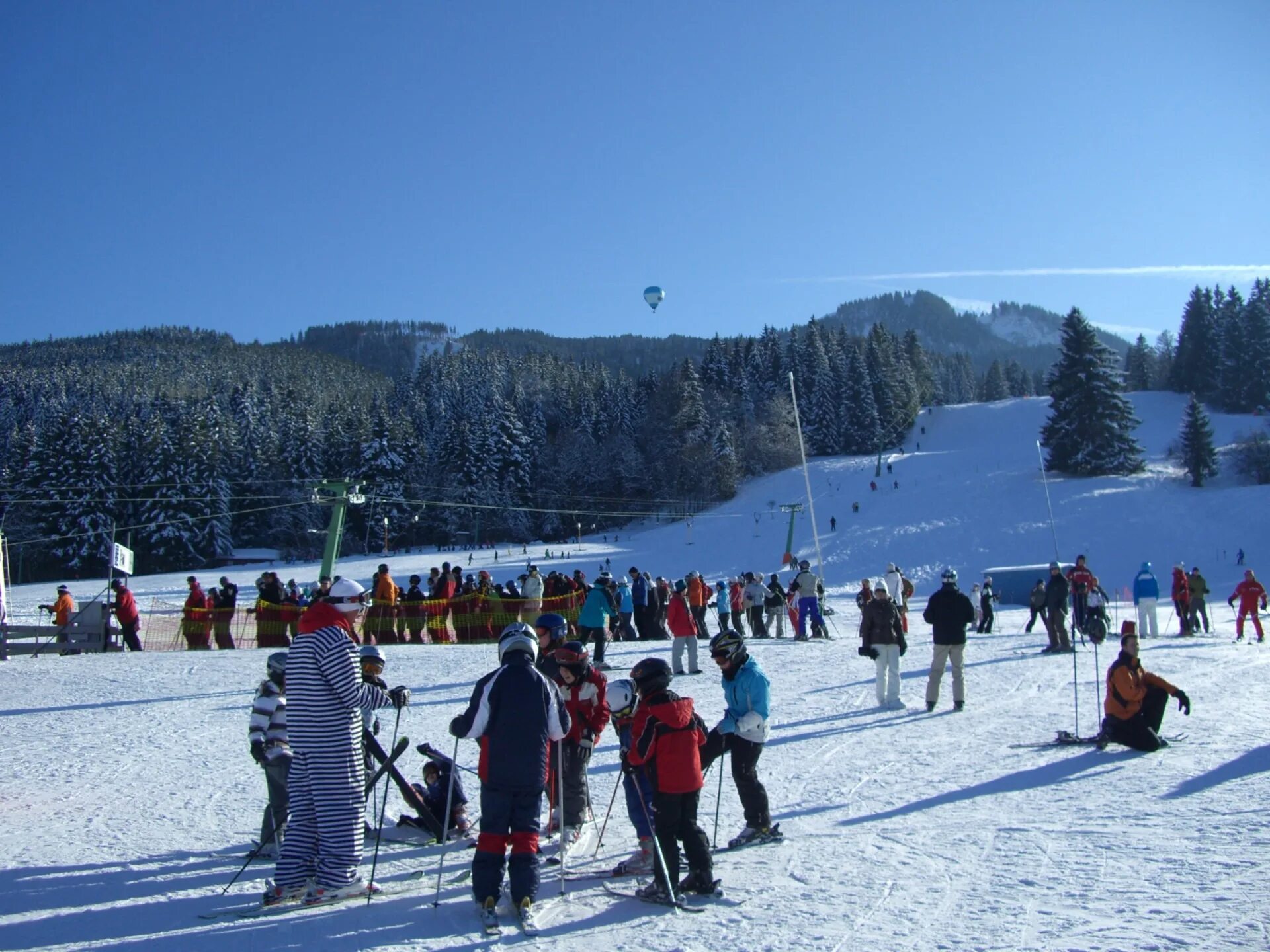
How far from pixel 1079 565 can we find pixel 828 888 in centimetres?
1407

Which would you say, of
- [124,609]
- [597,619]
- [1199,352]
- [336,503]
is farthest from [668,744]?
[1199,352]

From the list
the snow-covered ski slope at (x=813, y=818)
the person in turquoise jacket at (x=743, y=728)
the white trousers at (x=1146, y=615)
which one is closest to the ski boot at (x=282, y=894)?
the snow-covered ski slope at (x=813, y=818)

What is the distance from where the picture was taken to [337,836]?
5.31 metres

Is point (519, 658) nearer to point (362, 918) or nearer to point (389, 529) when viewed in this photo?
point (362, 918)

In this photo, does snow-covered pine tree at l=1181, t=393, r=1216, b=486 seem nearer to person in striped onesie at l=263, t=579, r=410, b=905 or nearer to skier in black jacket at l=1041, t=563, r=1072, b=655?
skier in black jacket at l=1041, t=563, r=1072, b=655

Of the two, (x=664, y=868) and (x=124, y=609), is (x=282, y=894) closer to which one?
(x=664, y=868)

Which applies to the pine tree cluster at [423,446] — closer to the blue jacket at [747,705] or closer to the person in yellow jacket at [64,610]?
the person in yellow jacket at [64,610]

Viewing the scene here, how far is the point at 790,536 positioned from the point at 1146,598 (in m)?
24.2

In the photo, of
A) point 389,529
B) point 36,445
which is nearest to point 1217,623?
point 389,529

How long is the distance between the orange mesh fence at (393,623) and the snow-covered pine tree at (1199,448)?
47.9 m

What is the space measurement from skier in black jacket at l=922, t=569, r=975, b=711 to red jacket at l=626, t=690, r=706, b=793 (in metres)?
6.45

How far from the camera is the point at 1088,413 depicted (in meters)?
60.5

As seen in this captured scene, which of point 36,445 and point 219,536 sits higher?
point 36,445

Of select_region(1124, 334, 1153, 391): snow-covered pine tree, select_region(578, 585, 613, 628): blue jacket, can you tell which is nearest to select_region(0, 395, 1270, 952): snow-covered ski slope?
select_region(578, 585, 613, 628): blue jacket
